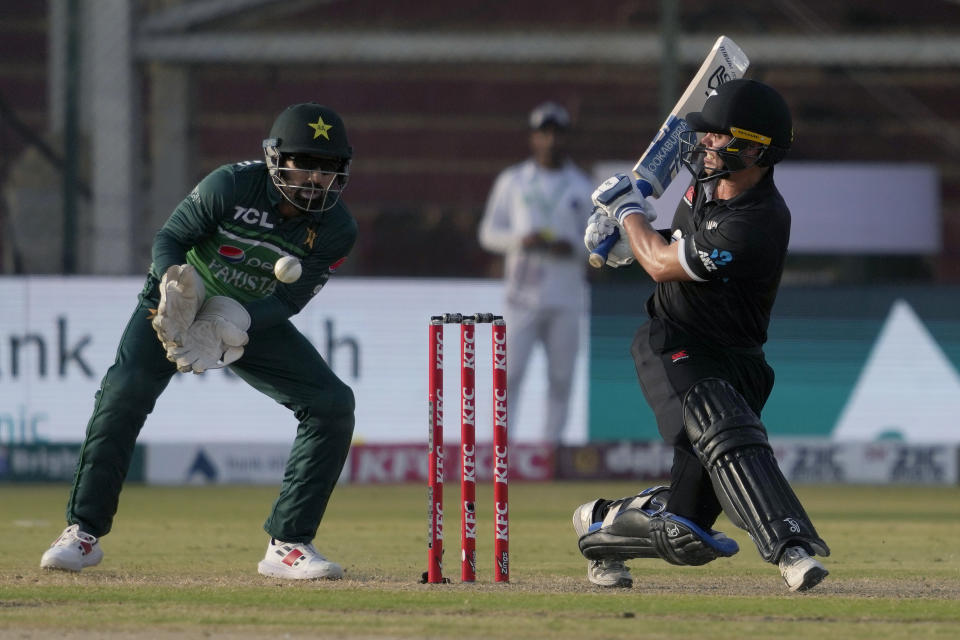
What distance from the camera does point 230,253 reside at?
Result: 6.18 meters

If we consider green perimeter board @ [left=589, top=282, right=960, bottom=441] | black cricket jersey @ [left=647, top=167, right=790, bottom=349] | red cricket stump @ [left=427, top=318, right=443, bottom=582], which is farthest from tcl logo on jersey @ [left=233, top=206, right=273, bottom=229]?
green perimeter board @ [left=589, top=282, right=960, bottom=441]

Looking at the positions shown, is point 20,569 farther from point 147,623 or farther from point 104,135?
point 104,135

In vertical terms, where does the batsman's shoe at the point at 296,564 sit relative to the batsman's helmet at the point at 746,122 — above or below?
below

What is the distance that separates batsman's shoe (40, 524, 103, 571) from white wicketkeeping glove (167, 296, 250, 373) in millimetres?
707

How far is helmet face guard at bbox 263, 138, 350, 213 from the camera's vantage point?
6059 mm

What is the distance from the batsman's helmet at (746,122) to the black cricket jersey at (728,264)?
4.8 inches

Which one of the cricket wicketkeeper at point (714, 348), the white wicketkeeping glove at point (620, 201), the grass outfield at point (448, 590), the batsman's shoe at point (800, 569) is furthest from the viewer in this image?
the white wicketkeeping glove at point (620, 201)

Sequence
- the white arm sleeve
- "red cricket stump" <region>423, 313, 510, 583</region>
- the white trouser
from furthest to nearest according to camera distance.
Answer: the white arm sleeve, the white trouser, "red cricket stump" <region>423, 313, 510, 583</region>

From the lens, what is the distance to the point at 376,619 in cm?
496

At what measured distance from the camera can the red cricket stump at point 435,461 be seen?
18.9ft

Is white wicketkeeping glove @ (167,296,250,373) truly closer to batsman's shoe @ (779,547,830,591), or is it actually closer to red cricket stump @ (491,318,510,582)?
red cricket stump @ (491,318,510,582)

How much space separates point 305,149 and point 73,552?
162 cm

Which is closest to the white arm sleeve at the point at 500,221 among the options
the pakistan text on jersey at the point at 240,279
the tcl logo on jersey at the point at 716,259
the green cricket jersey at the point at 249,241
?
the green cricket jersey at the point at 249,241

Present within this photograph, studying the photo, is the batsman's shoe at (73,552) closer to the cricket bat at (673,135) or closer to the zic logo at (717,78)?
the cricket bat at (673,135)
